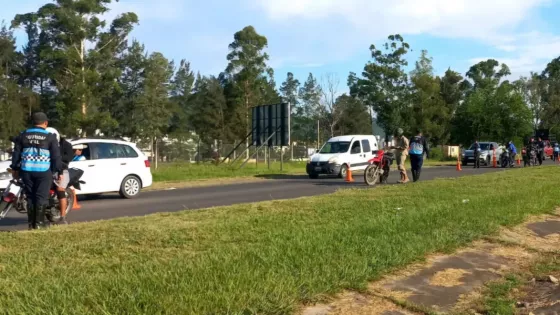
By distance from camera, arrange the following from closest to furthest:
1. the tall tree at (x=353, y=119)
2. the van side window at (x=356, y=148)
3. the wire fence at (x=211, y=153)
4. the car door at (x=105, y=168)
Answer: the car door at (x=105, y=168) → the van side window at (x=356, y=148) → the wire fence at (x=211, y=153) → the tall tree at (x=353, y=119)

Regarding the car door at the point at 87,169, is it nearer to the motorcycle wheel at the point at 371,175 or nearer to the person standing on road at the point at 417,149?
the motorcycle wheel at the point at 371,175

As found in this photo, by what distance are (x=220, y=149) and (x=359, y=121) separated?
34818mm

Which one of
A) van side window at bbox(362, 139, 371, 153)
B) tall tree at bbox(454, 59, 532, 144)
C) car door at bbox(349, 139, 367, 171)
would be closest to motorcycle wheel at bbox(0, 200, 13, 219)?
car door at bbox(349, 139, 367, 171)

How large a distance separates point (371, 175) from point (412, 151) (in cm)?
152

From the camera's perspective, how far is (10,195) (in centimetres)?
946

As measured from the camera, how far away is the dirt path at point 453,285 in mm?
5141

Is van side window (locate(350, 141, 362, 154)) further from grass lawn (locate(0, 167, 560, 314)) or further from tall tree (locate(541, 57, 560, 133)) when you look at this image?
tall tree (locate(541, 57, 560, 133))

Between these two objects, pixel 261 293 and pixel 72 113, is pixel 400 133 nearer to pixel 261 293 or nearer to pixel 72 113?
pixel 261 293

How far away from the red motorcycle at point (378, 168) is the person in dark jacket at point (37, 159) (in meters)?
11.4

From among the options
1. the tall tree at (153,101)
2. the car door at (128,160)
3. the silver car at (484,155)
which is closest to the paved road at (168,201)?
the car door at (128,160)

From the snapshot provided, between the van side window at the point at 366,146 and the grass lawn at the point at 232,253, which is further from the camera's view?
the van side window at the point at 366,146

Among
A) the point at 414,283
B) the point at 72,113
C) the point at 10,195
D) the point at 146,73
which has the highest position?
the point at 146,73

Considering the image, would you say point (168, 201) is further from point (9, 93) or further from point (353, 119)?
point (353, 119)

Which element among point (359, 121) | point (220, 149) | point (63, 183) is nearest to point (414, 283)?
point (63, 183)
